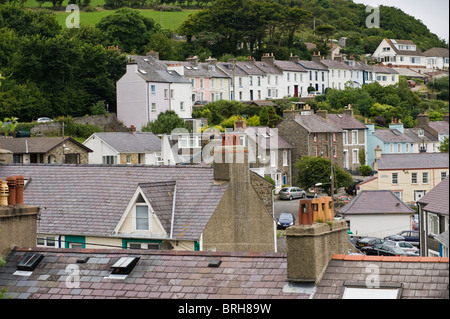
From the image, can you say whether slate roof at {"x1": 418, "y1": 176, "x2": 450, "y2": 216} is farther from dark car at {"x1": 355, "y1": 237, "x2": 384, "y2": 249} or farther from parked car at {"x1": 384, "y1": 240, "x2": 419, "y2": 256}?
dark car at {"x1": 355, "y1": 237, "x2": 384, "y2": 249}

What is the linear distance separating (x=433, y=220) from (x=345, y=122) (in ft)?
134

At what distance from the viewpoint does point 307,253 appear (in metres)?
11.8

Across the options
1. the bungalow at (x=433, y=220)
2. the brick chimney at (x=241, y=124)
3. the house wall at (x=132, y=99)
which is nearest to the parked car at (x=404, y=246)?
the bungalow at (x=433, y=220)

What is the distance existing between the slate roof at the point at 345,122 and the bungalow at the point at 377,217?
26.8m

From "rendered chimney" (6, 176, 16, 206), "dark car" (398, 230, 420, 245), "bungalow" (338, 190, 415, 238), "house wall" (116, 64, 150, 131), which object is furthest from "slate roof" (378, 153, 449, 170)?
"rendered chimney" (6, 176, 16, 206)

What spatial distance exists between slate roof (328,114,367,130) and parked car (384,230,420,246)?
96.9ft

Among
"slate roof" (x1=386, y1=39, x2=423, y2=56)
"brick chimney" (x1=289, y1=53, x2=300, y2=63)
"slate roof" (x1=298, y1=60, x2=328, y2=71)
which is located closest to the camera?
"slate roof" (x1=298, y1=60, x2=328, y2=71)

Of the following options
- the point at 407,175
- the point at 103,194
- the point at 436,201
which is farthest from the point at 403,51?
the point at 103,194

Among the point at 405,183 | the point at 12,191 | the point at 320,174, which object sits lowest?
the point at 405,183

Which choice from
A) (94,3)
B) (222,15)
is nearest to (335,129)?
(222,15)

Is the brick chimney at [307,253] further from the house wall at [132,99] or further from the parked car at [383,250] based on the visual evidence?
the house wall at [132,99]

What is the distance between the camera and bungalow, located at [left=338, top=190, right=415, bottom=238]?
4875 cm

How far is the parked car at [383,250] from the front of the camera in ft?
128

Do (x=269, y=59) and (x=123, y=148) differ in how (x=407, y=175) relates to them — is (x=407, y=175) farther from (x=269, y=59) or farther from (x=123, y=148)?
(x=269, y=59)
